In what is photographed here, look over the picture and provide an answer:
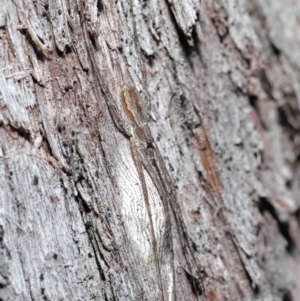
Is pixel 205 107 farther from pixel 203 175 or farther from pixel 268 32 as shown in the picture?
pixel 268 32

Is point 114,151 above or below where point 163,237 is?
above

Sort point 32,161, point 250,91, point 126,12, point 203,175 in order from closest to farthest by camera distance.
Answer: point 32,161 < point 126,12 < point 203,175 < point 250,91

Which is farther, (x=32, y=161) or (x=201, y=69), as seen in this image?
(x=201, y=69)

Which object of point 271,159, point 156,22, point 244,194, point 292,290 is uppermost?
point 156,22

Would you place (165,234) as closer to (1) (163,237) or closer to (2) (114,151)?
(1) (163,237)

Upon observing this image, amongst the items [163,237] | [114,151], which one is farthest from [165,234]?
[114,151]

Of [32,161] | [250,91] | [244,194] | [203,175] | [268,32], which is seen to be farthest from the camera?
[268,32]

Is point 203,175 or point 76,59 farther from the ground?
A: point 76,59

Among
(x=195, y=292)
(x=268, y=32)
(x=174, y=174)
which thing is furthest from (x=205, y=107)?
(x=268, y=32)
